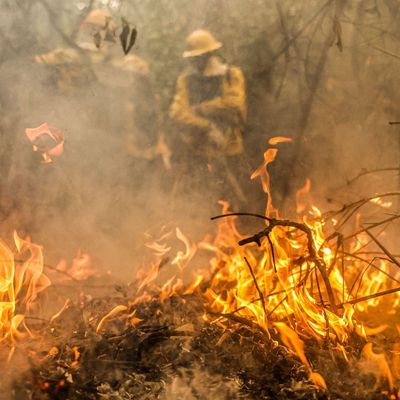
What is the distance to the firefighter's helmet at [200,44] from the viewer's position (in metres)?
5.00

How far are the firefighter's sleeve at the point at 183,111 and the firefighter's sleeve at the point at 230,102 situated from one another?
0.31ft

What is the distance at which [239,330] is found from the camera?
400cm

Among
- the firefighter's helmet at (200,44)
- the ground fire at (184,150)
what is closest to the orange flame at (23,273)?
the ground fire at (184,150)

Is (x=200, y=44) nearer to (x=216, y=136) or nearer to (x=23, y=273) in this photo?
(x=216, y=136)

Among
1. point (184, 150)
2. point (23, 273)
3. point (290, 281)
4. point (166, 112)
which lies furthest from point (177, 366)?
point (166, 112)

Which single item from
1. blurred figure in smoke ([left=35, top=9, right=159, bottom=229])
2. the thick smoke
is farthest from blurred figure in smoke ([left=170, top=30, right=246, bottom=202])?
blurred figure in smoke ([left=35, top=9, right=159, bottom=229])

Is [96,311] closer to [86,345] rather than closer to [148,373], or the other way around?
[86,345]

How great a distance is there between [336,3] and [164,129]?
2.43 m

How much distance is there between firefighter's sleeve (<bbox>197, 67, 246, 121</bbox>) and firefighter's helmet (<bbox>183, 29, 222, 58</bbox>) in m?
0.40

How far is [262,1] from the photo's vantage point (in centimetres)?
500

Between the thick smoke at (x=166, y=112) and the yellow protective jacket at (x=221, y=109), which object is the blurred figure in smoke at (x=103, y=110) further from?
the yellow protective jacket at (x=221, y=109)

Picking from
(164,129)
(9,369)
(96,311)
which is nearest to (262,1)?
(164,129)

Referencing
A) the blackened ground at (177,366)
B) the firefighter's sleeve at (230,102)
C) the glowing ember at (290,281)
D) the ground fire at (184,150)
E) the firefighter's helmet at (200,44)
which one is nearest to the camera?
the blackened ground at (177,366)

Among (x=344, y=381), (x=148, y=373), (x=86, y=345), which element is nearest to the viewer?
(x=344, y=381)
